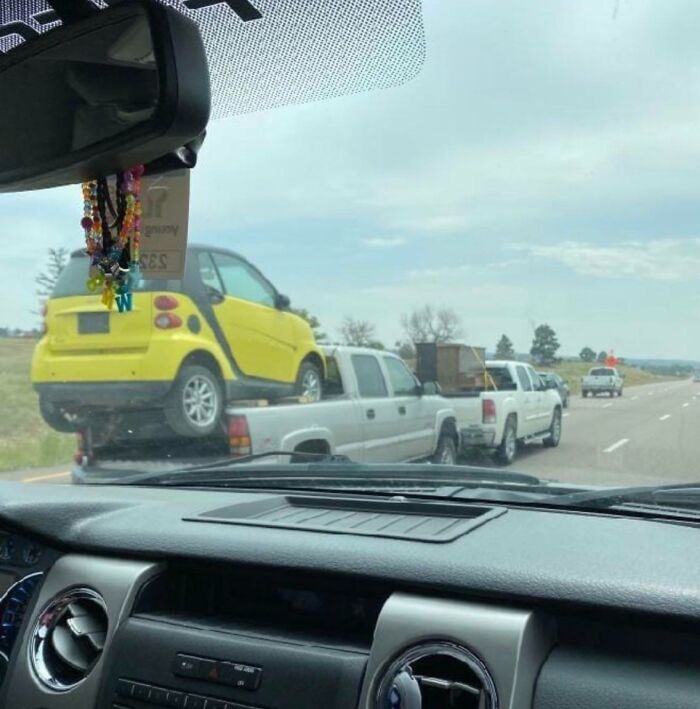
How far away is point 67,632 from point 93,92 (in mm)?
1762

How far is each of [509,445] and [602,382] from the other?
1.08m

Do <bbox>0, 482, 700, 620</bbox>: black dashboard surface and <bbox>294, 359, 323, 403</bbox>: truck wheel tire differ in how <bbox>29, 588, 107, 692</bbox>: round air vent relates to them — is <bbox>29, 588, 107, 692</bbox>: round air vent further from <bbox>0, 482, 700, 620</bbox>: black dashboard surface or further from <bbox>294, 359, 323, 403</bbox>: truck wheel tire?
<bbox>294, 359, 323, 403</bbox>: truck wheel tire

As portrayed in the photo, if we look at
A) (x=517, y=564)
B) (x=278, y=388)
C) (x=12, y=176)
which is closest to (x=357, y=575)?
(x=517, y=564)

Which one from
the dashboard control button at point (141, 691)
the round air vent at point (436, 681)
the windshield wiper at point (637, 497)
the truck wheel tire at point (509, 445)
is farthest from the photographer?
the truck wheel tire at point (509, 445)

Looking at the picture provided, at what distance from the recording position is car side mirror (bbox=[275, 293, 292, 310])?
8328mm

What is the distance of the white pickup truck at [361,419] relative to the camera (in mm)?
7648

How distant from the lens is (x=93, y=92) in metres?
2.55

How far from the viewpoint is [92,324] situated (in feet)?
26.6

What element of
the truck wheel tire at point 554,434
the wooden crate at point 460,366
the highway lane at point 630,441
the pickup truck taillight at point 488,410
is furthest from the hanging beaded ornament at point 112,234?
the pickup truck taillight at point 488,410

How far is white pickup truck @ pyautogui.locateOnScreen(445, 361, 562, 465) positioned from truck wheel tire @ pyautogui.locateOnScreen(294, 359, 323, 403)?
114 centimetres

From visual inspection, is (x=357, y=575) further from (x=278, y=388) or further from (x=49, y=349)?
(x=49, y=349)

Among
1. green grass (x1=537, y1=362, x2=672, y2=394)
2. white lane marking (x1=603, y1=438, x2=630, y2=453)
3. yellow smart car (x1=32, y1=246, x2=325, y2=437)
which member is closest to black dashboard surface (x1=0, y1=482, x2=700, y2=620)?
white lane marking (x1=603, y1=438, x2=630, y2=453)

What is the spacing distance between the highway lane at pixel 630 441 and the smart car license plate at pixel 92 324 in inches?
142

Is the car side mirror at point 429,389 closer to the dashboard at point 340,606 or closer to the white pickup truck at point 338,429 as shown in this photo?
the white pickup truck at point 338,429
